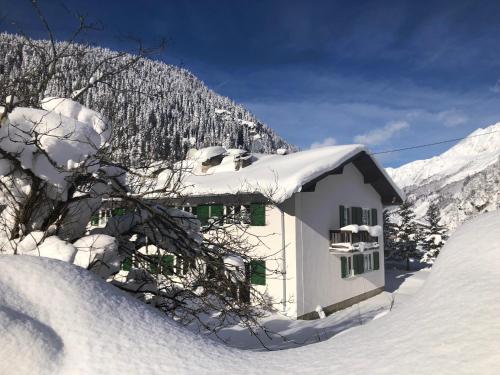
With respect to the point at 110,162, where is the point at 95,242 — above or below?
below

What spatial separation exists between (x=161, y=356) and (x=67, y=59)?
471 centimetres

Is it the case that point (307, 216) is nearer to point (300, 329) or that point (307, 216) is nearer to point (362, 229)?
point (362, 229)

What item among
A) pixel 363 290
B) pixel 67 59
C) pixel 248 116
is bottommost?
pixel 363 290

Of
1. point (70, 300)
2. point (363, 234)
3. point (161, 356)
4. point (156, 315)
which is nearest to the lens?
point (161, 356)

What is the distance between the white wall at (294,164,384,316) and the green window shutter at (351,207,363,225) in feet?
0.97

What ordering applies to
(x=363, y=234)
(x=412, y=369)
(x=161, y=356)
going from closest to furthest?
(x=412, y=369) < (x=161, y=356) < (x=363, y=234)

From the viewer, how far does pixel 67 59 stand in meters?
5.15

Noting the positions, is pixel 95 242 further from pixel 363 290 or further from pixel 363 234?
pixel 363 290

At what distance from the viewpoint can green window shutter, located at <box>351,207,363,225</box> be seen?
18.6 metres

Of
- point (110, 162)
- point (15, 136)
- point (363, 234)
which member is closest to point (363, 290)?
point (363, 234)

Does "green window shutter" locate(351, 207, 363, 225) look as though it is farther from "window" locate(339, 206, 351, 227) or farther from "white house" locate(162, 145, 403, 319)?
"window" locate(339, 206, 351, 227)

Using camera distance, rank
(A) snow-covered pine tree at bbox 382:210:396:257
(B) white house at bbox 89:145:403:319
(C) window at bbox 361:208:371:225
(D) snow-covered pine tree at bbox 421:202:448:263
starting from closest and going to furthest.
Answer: (B) white house at bbox 89:145:403:319, (C) window at bbox 361:208:371:225, (D) snow-covered pine tree at bbox 421:202:448:263, (A) snow-covered pine tree at bbox 382:210:396:257

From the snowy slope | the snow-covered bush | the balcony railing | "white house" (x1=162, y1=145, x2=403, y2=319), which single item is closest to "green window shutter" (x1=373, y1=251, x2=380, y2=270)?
"white house" (x1=162, y1=145, x2=403, y2=319)

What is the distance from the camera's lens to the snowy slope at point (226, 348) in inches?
56.2
